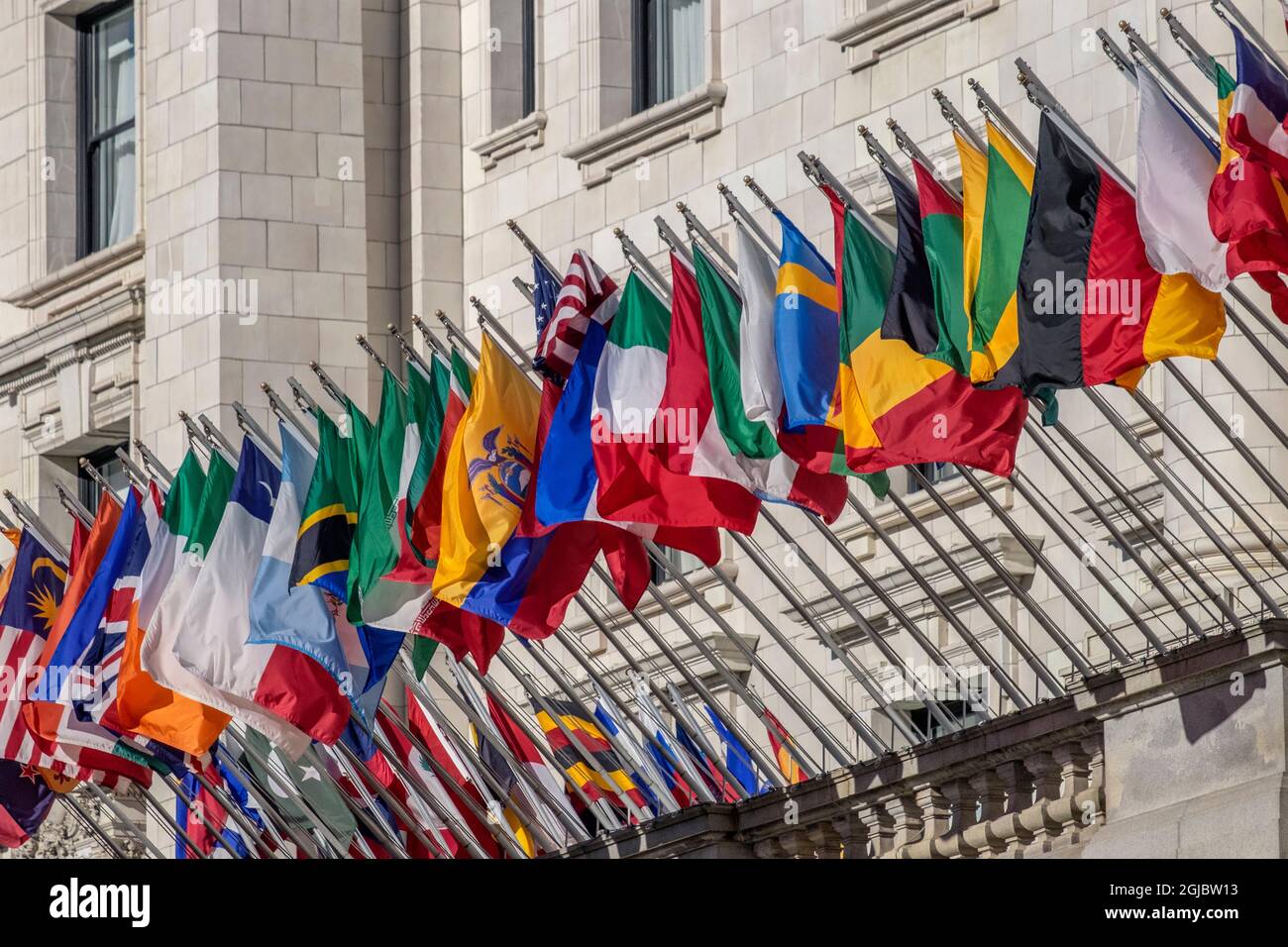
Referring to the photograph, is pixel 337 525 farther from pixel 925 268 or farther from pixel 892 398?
pixel 925 268

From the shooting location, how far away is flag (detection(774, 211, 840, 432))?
2923 cm

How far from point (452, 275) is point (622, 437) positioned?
41.3 ft

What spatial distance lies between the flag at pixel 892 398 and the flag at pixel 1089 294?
79cm

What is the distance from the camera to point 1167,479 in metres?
29.7

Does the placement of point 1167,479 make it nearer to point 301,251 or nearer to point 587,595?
point 587,595

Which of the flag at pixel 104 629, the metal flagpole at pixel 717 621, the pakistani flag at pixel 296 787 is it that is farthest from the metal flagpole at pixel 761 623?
the pakistani flag at pixel 296 787

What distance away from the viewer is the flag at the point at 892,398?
28.0 metres

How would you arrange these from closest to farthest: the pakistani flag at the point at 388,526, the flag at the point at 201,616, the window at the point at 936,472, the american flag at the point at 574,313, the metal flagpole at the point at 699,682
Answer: the american flag at the point at 574,313
the metal flagpole at the point at 699,682
the pakistani flag at the point at 388,526
the flag at the point at 201,616
the window at the point at 936,472

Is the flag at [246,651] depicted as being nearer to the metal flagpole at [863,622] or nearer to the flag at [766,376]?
the metal flagpole at [863,622]

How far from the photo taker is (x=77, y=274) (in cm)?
4634

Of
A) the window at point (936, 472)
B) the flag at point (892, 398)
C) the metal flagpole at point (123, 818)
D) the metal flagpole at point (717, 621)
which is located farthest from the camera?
the metal flagpole at point (123, 818)

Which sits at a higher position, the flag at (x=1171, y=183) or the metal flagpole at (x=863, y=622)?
the flag at (x=1171, y=183)
